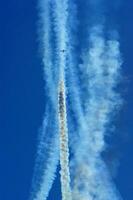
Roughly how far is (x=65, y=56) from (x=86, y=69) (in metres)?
0.18

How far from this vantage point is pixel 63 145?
→ 3.96 metres

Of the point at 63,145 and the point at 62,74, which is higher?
the point at 62,74

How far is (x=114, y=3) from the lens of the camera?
3984mm

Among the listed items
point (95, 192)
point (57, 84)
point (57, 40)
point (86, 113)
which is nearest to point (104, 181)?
point (95, 192)

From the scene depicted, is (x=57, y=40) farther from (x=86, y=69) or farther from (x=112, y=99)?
(x=112, y=99)

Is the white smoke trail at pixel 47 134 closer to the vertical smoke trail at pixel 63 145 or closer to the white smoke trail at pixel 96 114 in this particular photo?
the vertical smoke trail at pixel 63 145

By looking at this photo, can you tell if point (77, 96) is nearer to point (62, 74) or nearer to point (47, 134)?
point (62, 74)

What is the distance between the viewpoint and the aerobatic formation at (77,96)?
12.9 feet

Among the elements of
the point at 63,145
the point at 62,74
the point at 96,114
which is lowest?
the point at 63,145

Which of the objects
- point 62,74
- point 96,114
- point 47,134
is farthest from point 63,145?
point 62,74

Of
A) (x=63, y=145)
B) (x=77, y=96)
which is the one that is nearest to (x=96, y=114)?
(x=77, y=96)

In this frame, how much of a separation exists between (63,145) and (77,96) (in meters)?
0.37

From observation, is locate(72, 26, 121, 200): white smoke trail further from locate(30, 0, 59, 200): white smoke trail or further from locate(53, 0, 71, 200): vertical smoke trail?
locate(30, 0, 59, 200): white smoke trail

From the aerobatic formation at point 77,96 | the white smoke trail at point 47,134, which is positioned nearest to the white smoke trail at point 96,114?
the aerobatic formation at point 77,96
